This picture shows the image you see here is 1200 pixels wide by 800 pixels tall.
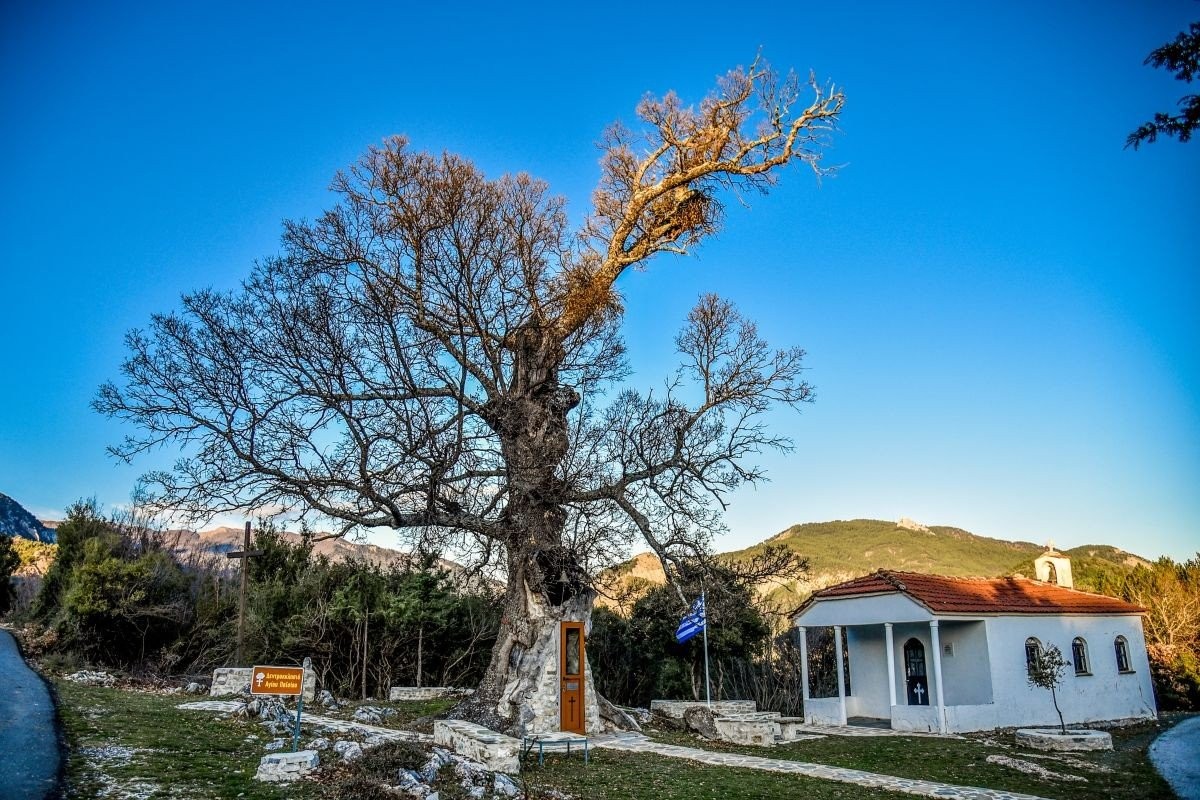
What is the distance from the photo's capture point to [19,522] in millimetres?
38969

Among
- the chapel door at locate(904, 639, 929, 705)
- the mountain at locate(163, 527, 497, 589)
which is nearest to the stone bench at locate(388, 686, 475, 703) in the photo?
the mountain at locate(163, 527, 497, 589)

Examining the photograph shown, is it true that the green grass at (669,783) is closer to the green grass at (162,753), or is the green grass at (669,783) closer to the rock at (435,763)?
the rock at (435,763)

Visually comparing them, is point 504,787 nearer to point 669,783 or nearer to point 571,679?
point 669,783

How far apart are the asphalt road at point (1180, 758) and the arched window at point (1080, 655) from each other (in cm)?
230

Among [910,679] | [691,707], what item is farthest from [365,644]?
[910,679]

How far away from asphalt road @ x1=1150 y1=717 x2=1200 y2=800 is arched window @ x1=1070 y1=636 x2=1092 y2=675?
230 cm

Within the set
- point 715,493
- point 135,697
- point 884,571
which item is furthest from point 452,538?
point 884,571

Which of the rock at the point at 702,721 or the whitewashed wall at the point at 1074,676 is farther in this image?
the whitewashed wall at the point at 1074,676

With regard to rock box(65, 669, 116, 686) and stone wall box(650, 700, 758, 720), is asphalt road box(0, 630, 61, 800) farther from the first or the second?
stone wall box(650, 700, 758, 720)

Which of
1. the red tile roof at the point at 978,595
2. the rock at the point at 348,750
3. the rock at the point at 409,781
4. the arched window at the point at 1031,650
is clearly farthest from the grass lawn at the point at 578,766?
the red tile roof at the point at 978,595

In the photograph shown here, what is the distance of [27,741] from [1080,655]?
77.5 feet

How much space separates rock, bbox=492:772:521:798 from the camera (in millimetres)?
7973

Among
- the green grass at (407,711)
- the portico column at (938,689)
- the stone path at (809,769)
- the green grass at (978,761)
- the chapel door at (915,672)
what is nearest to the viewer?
the stone path at (809,769)

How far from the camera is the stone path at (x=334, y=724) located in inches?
457
